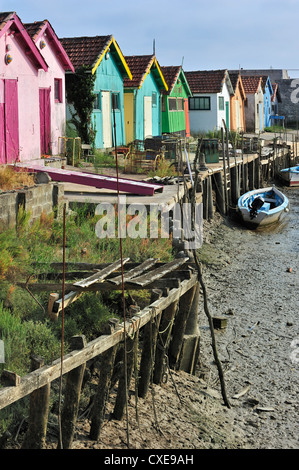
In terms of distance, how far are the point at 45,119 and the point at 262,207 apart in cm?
851

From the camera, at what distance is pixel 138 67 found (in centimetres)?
2773

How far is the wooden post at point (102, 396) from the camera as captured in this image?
6488 mm

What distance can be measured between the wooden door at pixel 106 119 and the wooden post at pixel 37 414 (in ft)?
64.1

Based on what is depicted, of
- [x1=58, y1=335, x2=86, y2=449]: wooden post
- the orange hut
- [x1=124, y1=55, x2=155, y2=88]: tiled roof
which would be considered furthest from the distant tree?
the orange hut

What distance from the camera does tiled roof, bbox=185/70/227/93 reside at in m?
38.7

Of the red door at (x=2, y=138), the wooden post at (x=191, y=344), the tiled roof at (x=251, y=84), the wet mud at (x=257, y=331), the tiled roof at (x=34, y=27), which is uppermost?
the tiled roof at (x=251, y=84)

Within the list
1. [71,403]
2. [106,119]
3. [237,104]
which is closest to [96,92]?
[106,119]

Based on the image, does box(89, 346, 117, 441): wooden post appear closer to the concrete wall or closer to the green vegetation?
the green vegetation

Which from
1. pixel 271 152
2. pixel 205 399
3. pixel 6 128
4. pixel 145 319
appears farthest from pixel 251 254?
pixel 271 152

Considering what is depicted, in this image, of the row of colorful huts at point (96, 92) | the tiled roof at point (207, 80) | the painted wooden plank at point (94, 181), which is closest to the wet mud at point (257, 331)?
the painted wooden plank at point (94, 181)

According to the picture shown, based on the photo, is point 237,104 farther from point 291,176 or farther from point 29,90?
point 29,90

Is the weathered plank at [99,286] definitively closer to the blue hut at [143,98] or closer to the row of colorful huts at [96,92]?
the row of colorful huts at [96,92]

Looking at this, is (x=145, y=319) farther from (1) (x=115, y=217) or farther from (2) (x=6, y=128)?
(2) (x=6, y=128)

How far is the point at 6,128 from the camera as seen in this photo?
651 inches
